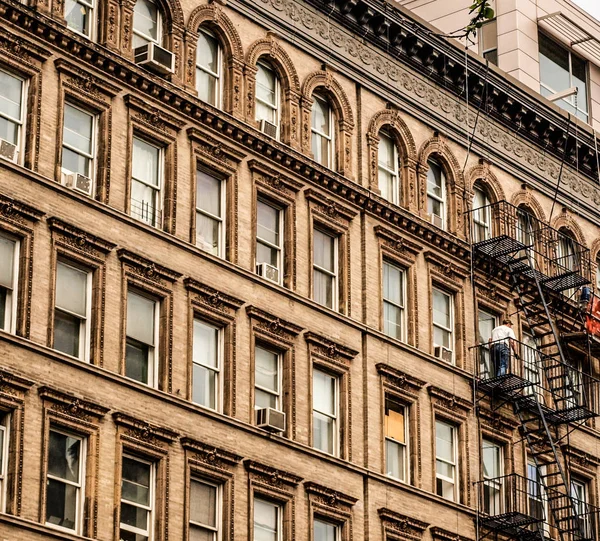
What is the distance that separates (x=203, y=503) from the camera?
137 ft

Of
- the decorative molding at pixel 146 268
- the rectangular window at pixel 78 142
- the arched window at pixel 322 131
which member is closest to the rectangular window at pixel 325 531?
the decorative molding at pixel 146 268

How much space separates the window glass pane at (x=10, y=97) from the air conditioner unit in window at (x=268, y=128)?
25.7 feet

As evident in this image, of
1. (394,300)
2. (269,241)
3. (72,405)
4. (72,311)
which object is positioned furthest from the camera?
(394,300)

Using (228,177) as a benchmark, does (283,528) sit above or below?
below

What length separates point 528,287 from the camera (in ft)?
180

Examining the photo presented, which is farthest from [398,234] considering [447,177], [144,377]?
[144,377]

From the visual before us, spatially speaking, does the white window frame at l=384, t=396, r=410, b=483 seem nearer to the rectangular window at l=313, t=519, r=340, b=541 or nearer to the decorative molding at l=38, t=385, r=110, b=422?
the rectangular window at l=313, t=519, r=340, b=541

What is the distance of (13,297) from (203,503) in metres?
6.52

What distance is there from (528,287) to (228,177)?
1271 cm

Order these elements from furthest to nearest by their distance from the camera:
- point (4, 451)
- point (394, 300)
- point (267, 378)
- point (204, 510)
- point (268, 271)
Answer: point (394, 300)
point (268, 271)
point (267, 378)
point (204, 510)
point (4, 451)

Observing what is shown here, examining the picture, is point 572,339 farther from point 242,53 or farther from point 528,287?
point 242,53

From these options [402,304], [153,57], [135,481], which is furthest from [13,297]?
[402,304]

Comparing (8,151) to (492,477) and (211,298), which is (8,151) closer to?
(211,298)

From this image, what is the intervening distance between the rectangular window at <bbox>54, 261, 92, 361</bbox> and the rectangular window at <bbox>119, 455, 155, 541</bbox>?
2.56m
